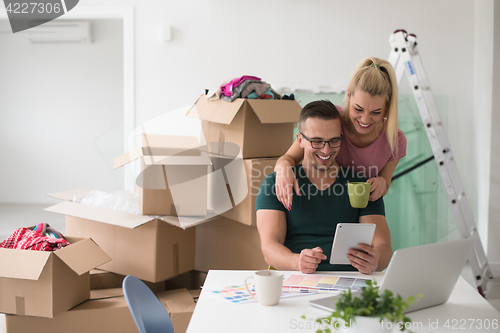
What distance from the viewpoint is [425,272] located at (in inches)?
38.9

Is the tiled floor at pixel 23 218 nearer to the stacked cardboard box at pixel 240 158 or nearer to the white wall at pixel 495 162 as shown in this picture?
the white wall at pixel 495 162

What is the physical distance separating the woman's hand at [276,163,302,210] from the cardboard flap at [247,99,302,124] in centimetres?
54

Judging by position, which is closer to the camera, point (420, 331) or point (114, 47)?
point (420, 331)

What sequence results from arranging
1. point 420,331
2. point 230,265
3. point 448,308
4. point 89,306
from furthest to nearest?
point 230,265
point 89,306
point 448,308
point 420,331

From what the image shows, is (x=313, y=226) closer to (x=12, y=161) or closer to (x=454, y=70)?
(x=454, y=70)

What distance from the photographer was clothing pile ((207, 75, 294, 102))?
217cm

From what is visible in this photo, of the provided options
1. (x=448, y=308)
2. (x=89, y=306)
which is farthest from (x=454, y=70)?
(x=89, y=306)

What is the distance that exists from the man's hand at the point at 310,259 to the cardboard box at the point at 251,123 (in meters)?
0.91

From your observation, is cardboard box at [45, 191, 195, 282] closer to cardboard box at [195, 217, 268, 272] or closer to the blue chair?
cardboard box at [195, 217, 268, 272]

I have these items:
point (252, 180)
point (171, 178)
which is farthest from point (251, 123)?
point (171, 178)

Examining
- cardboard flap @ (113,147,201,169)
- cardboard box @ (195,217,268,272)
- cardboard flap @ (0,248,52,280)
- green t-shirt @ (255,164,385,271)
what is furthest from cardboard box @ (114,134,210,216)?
green t-shirt @ (255,164,385,271)

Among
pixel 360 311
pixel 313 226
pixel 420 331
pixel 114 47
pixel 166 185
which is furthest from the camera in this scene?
pixel 114 47

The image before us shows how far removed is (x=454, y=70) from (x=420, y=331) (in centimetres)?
304

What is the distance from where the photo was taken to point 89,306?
198 centimetres
